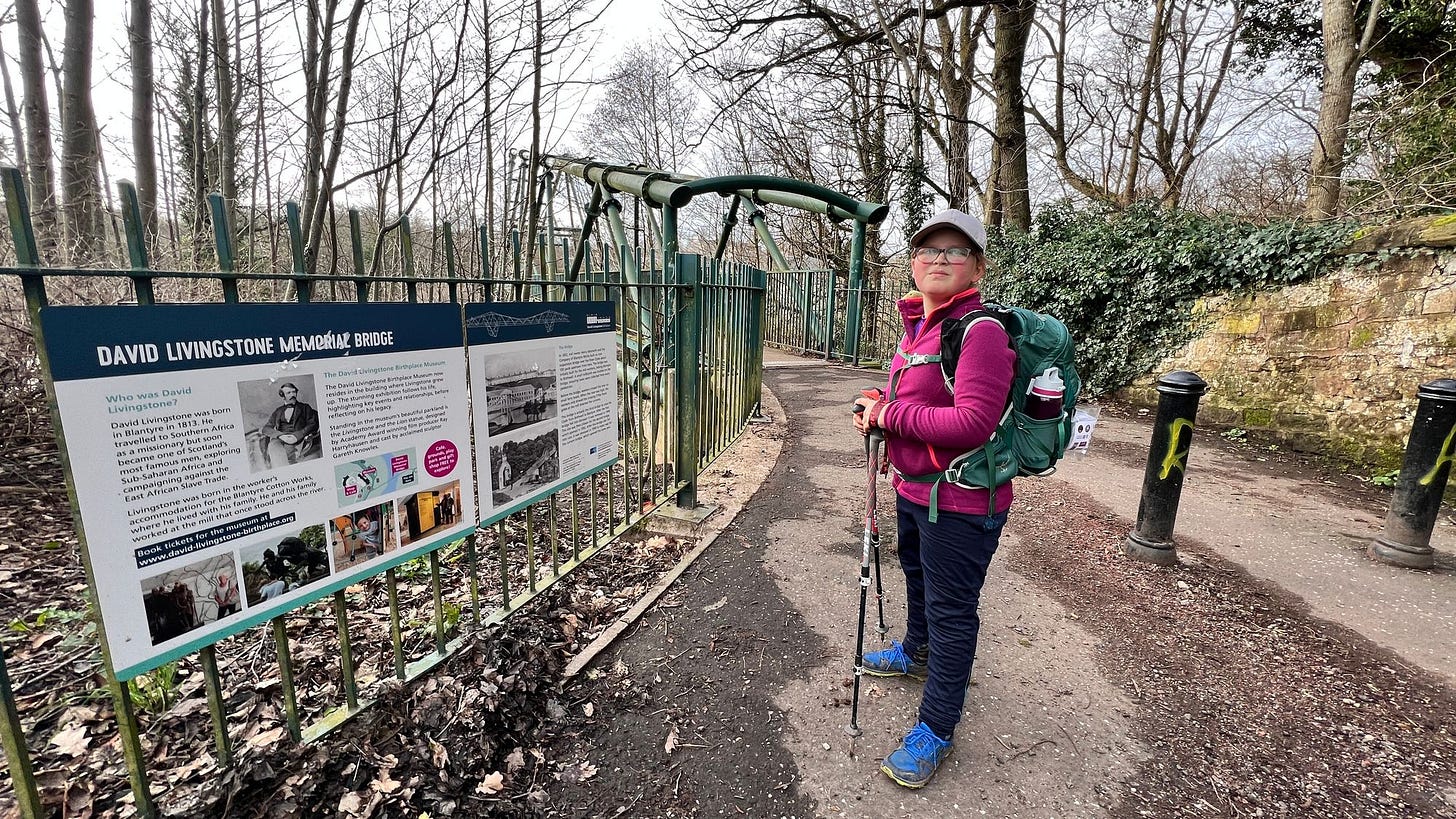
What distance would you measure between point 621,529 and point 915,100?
1279 cm

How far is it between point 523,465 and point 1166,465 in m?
4.04

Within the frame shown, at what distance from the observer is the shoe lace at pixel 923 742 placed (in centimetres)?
235

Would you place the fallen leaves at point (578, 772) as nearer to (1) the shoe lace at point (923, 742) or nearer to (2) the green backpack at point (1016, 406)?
(1) the shoe lace at point (923, 742)

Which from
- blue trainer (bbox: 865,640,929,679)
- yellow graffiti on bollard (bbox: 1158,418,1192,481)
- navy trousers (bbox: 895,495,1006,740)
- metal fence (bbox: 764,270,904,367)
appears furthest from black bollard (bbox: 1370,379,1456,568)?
metal fence (bbox: 764,270,904,367)

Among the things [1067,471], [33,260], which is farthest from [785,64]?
[33,260]

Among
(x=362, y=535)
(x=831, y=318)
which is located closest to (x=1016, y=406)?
(x=362, y=535)

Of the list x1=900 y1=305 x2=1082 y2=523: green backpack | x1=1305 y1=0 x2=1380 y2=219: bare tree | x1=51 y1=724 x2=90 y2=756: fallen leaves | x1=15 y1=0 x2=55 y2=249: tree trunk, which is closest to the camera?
x1=900 y1=305 x2=1082 y2=523: green backpack

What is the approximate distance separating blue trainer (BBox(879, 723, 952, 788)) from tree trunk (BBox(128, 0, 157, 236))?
27.2 ft

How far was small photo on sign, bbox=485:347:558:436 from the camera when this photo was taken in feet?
8.67

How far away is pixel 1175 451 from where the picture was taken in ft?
13.4

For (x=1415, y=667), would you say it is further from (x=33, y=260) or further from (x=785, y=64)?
(x=785, y=64)

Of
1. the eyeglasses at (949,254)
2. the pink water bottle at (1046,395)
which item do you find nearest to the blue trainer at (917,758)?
the pink water bottle at (1046,395)

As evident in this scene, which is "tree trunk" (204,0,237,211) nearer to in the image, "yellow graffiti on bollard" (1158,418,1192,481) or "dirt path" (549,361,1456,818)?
"dirt path" (549,361,1456,818)

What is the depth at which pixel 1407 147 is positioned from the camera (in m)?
8.51
